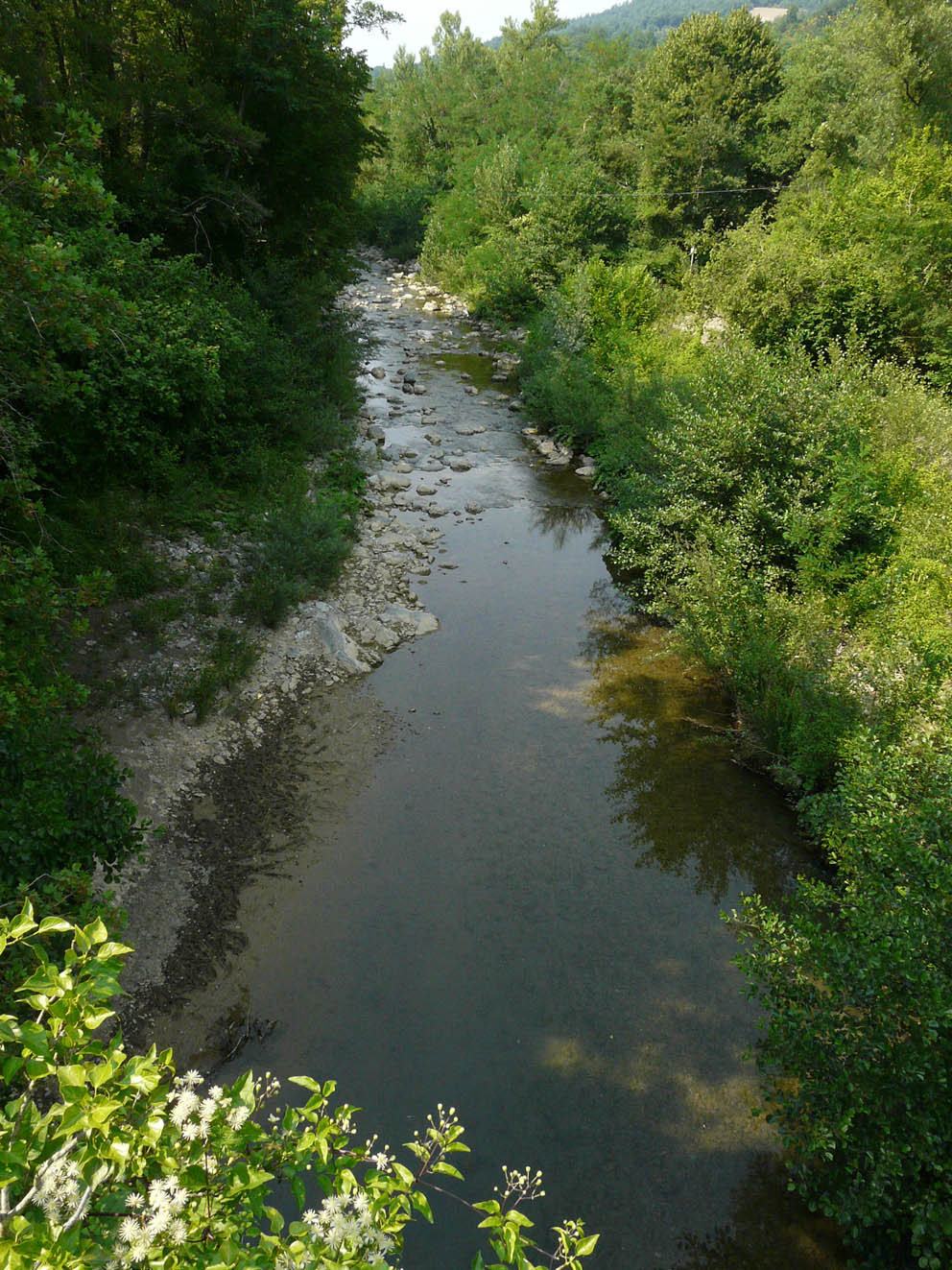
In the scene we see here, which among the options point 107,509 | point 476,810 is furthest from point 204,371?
point 476,810

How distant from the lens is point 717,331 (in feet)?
68.8

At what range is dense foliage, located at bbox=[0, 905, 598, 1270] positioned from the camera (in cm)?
190

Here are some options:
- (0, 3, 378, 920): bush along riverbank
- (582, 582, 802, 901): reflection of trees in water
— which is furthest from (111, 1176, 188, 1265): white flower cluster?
(582, 582, 802, 901): reflection of trees in water

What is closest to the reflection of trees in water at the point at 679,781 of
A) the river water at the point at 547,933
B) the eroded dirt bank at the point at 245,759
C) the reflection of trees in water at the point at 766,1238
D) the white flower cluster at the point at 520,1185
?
the river water at the point at 547,933

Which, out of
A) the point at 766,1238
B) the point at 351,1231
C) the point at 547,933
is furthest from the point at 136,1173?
the point at 547,933

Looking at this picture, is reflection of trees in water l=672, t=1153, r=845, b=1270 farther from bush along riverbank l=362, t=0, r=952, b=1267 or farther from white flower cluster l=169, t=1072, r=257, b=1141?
white flower cluster l=169, t=1072, r=257, b=1141

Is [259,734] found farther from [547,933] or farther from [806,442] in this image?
[806,442]

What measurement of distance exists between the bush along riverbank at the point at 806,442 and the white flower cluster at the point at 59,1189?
15.1 feet

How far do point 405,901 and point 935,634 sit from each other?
7014mm

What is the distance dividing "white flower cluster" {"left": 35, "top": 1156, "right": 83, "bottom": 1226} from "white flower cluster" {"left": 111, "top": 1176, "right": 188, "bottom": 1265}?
0.15 m

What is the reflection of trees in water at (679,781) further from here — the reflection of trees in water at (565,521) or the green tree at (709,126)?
the green tree at (709,126)

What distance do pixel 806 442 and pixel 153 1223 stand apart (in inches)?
502

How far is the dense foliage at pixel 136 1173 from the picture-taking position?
190cm

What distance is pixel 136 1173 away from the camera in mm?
2111
